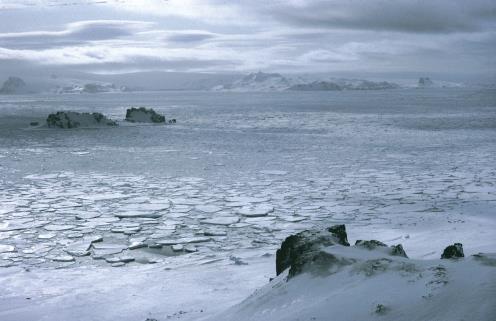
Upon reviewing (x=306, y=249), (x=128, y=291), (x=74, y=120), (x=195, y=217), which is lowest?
(x=128, y=291)

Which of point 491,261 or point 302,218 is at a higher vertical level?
point 491,261

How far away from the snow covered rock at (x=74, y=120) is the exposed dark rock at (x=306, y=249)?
2611 centimetres

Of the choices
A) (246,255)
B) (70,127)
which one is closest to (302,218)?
(246,255)

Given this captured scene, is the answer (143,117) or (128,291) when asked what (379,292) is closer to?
(128,291)

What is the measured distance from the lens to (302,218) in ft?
24.3

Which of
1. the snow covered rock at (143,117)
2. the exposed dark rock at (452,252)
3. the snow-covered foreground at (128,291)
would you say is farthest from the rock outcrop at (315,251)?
the snow covered rock at (143,117)

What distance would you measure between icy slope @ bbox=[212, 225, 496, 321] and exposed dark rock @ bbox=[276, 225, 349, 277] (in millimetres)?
14

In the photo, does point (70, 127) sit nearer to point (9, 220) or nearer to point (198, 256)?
point (9, 220)

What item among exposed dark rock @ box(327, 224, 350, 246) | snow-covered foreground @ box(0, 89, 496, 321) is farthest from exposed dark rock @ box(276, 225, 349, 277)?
snow-covered foreground @ box(0, 89, 496, 321)

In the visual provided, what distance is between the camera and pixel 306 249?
4.23 metres

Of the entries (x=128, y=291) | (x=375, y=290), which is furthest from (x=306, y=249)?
(x=128, y=291)

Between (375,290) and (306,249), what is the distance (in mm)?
1116

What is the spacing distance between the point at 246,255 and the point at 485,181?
6.36 m

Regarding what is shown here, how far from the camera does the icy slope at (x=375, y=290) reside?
275 cm
